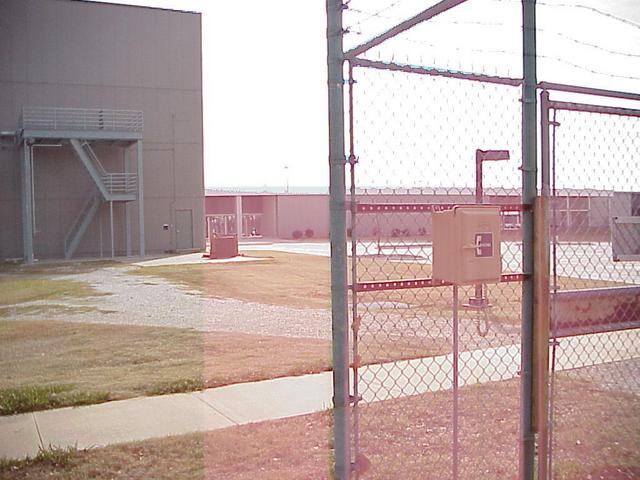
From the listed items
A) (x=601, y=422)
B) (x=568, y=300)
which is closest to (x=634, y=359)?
(x=601, y=422)

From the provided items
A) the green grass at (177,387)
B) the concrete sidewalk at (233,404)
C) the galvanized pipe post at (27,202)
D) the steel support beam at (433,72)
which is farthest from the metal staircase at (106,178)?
the steel support beam at (433,72)

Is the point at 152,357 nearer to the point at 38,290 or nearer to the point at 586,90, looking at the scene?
the point at 586,90

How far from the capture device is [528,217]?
3.78 m

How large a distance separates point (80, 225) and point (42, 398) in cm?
2805

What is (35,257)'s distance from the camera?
33.0 m

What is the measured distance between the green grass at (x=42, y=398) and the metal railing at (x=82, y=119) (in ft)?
87.9

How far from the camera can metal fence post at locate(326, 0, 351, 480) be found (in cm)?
362

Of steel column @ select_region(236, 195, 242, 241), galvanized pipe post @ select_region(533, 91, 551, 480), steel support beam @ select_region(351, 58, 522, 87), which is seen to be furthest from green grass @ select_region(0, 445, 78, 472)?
steel column @ select_region(236, 195, 242, 241)

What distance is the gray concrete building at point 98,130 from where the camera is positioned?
32.8 metres

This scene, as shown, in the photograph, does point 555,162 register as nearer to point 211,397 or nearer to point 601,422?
point 601,422

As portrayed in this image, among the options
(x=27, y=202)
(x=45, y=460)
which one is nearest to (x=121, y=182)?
(x=27, y=202)

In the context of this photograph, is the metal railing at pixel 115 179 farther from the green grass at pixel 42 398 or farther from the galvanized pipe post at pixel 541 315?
the galvanized pipe post at pixel 541 315

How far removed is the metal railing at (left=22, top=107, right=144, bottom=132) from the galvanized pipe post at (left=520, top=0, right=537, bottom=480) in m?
31.2

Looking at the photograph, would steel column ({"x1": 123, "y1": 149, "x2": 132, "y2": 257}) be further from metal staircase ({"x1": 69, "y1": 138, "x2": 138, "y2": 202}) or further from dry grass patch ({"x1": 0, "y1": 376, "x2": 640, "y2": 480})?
dry grass patch ({"x1": 0, "y1": 376, "x2": 640, "y2": 480})
